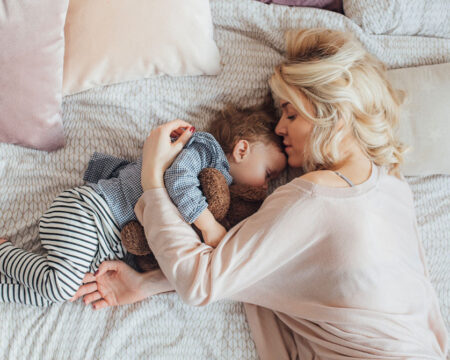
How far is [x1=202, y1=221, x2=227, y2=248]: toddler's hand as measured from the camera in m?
1.20

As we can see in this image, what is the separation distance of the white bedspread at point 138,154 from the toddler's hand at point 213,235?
26 centimetres

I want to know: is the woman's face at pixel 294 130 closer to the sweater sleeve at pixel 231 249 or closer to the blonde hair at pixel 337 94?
the blonde hair at pixel 337 94

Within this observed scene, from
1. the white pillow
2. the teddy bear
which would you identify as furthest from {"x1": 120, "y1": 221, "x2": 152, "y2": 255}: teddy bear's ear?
the white pillow

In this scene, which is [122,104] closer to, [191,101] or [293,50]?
[191,101]

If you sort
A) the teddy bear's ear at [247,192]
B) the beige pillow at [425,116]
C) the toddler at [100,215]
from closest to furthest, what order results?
the toddler at [100,215] → the teddy bear's ear at [247,192] → the beige pillow at [425,116]

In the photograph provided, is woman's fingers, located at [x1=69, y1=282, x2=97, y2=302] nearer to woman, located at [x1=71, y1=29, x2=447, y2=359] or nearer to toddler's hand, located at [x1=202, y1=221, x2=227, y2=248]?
woman, located at [x1=71, y1=29, x2=447, y2=359]

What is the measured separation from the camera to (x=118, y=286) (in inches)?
51.4

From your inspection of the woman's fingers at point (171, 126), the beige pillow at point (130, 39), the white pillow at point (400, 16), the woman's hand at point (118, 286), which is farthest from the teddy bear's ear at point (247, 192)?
the white pillow at point (400, 16)

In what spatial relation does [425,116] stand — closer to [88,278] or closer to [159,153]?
[159,153]

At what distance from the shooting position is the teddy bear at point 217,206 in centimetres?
121

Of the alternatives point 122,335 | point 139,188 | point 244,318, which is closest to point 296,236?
point 244,318

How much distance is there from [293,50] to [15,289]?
1155mm

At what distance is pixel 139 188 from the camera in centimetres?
127

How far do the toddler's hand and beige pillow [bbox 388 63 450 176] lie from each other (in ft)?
2.50
